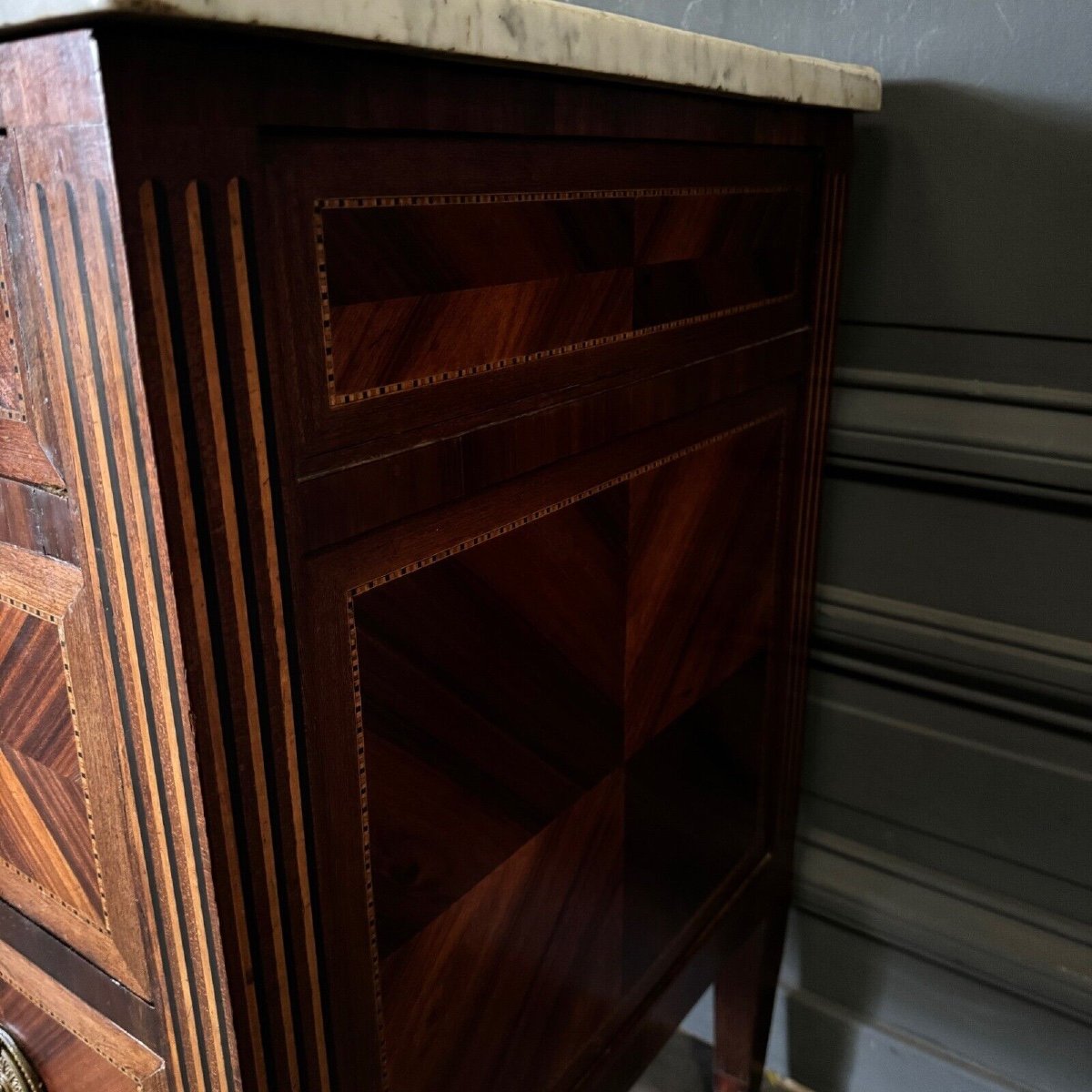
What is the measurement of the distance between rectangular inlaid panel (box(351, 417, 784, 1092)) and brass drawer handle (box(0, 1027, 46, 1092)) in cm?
19

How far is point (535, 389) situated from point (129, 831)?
0.22 meters

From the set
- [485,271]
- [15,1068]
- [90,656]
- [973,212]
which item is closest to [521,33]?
[485,271]

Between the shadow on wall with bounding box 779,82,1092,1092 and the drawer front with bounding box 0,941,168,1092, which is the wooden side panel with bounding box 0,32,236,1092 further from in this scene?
the shadow on wall with bounding box 779,82,1092,1092

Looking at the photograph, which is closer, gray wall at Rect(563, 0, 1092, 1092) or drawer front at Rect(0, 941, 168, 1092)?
A: drawer front at Rect(0, 941, 168, 1092)

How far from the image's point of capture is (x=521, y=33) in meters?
0.34

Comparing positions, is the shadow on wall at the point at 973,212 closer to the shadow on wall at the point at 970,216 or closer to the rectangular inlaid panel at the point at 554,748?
the shadow on wall at the point at 970,216

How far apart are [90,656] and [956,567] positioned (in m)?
0.54

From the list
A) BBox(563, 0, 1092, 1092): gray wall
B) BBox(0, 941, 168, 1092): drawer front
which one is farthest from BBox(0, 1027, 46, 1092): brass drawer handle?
BBox(563, 0, 1092, 1092): gray wall

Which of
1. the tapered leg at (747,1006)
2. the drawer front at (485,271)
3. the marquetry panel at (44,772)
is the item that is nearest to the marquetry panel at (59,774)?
the marquetry panel at (44,772)

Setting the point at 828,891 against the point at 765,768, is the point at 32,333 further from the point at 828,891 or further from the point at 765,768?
the point at 828,891

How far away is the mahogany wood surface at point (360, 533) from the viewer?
0.29 meters

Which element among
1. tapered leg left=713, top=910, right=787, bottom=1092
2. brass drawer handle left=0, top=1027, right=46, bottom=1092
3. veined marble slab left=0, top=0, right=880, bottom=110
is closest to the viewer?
veined marble slab left=0, top=0, right=880, bottom=110

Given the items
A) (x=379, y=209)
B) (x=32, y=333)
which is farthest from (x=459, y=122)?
(x=32, y=333)

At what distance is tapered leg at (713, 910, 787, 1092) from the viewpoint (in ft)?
2.48
